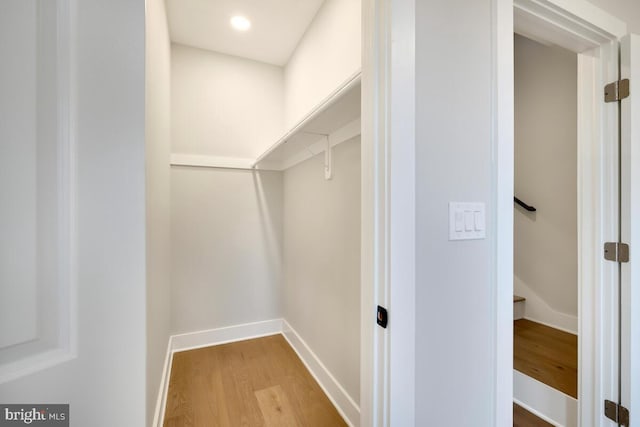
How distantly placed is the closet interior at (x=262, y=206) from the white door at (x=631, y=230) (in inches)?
46.5

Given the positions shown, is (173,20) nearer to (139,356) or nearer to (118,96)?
(118,96)

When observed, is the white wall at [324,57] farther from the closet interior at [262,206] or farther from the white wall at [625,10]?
the white wall at [625,10]

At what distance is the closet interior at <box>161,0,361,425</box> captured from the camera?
156 centimetres

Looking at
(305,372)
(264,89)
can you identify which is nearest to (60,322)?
(305,372)

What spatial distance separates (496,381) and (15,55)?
4.59 feet

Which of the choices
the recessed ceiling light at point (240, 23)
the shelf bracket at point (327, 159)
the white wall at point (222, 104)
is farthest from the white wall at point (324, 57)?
the recessed ceiling light at point (240, 23)

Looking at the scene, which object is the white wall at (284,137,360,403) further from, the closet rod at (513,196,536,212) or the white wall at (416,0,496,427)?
the closet rod at (513,196,536,212)

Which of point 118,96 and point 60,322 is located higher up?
point 118,96

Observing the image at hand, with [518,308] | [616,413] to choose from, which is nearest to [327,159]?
[616,413]

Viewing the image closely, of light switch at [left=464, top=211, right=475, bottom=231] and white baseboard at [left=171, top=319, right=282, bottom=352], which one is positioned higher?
light switch at [left=464, top=211, right=475, bottom=231]

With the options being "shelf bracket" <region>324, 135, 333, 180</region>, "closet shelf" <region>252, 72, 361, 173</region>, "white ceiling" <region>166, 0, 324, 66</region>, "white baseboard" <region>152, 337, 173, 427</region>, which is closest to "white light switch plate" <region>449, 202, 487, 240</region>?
"closet shelf" <region>252, 72, 361, 173</region>

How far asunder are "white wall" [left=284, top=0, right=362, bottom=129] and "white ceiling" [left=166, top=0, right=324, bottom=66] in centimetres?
11

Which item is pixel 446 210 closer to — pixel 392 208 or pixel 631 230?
pixel 392 208

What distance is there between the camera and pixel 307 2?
188 cm
